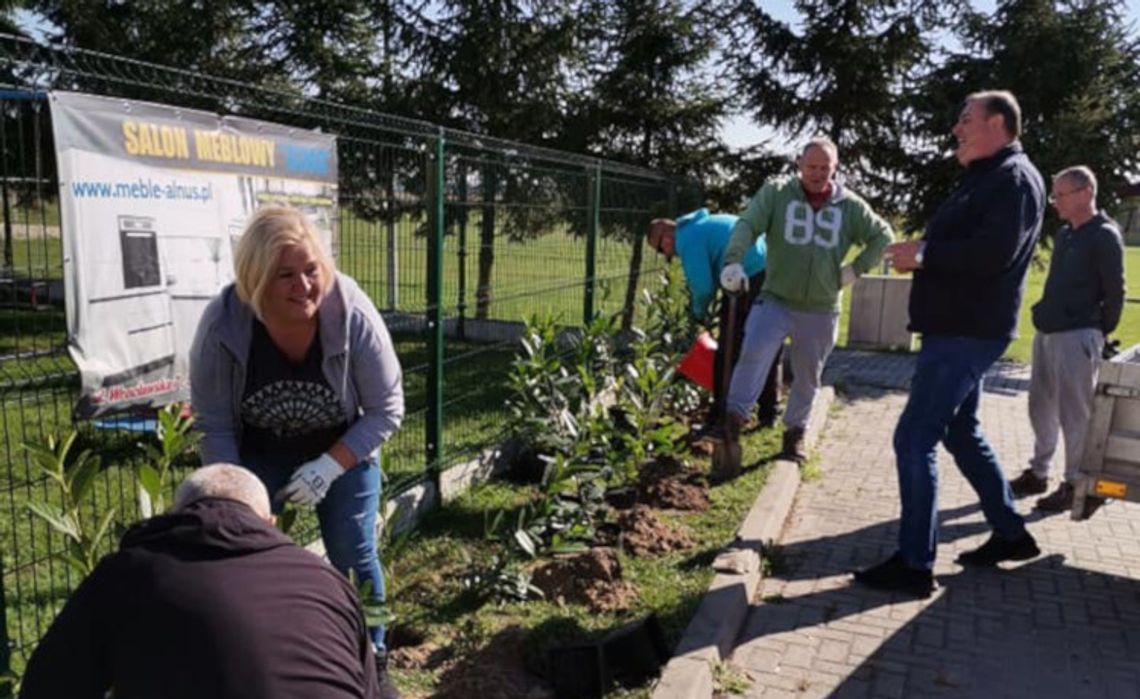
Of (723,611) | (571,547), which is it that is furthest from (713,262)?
(723,611)

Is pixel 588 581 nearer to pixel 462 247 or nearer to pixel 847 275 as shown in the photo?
pixel 462 247

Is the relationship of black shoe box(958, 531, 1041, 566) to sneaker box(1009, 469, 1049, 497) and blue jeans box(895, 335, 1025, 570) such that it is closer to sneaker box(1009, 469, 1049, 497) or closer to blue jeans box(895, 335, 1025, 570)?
blue jeans box(895, 335, 1025, 570)

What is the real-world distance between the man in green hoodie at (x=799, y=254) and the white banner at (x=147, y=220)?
2.93m

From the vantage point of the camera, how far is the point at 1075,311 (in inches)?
206

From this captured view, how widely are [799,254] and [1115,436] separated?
6.67 feet

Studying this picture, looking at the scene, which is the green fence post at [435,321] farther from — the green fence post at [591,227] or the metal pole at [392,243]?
the green fence post at [591,227]

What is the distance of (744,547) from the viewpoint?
451 centimetres

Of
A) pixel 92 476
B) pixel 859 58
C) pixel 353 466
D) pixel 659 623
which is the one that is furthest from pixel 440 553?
pixel 859 58

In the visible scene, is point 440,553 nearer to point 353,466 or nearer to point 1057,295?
point 353,466

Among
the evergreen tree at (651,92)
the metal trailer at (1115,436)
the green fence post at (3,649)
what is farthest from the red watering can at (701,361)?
the evergreen tree at (651,92)

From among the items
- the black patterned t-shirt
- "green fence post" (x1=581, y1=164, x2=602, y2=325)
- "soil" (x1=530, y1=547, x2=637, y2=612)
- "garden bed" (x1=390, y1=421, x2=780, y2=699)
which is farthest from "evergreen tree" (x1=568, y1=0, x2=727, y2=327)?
the black patterned t-shirt

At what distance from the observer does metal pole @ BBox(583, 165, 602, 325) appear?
718cm

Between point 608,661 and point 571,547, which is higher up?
point 571,547

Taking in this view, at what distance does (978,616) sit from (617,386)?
249 cm
